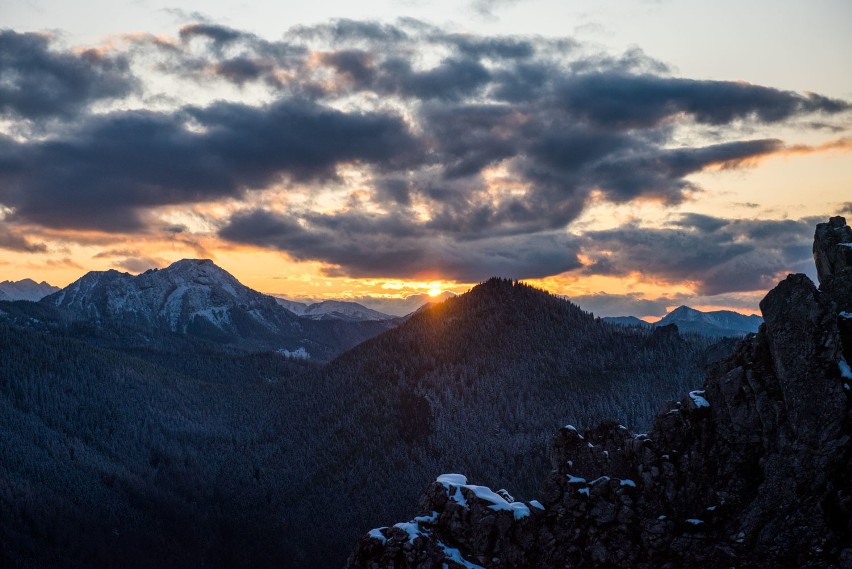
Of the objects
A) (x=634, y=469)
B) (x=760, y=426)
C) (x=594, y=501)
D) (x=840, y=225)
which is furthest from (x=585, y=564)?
(x=840, y=225)

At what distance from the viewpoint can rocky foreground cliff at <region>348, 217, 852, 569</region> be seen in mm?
71250

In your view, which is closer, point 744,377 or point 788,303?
point 788,303

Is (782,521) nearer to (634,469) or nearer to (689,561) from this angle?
(689,561)

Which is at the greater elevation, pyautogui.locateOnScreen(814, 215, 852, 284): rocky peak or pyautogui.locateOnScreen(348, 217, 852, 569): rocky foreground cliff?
pyautogui.locateOnScreen(814, 215, 852, 284): rocky peak

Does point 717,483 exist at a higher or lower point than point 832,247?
lower

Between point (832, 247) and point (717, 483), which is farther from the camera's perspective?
point (832, 247)

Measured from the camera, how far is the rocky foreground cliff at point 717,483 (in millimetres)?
71250

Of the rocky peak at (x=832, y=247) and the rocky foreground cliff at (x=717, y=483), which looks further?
the rocky peak at (x=832, y=247)

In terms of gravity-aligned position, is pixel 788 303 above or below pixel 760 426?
above

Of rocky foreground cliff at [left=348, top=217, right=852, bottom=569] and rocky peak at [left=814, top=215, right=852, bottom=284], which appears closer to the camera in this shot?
rocky foreground cliff at [left=348, top=217, right=852, bottom=569]

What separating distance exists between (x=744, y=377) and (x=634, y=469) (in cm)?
1686

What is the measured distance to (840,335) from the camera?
249 feet

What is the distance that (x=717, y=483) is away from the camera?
80.7 m

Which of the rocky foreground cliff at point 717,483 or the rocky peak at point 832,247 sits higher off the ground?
the rocky peak at point 832,247
